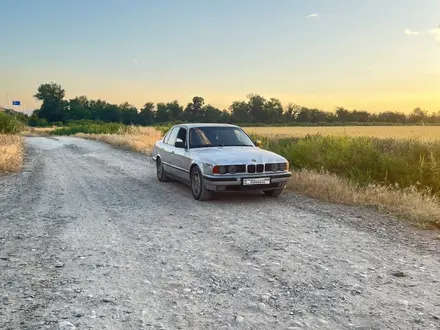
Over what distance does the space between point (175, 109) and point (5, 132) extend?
220ft

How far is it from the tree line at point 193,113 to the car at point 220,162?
4004cm

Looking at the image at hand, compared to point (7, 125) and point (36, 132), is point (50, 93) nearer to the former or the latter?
point (36, 132)

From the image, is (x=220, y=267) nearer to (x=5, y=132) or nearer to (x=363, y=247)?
(x=363, y=247)

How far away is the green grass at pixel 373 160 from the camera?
31.8ft

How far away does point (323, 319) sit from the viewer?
3.57 metres

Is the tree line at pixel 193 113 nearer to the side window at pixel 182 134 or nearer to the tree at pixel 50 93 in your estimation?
the tree at pixel 50 93

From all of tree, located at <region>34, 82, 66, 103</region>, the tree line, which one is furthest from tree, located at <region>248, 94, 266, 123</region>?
tree, located at <region>34, 82, 66, 103</region>

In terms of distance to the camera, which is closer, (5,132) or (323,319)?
(323,319)

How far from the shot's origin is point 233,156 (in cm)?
836

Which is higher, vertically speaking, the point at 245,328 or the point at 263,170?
the point at 263,170

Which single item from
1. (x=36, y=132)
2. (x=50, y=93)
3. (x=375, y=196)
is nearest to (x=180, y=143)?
(x=375, y=196)

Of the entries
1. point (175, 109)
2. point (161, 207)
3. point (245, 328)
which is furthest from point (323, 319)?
point (175, 109)

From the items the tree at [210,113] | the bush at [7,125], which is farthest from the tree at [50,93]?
the bush at [7,125]

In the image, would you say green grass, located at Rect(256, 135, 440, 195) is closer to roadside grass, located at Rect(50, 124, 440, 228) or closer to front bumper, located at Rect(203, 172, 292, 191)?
roadside grass, located at Rect(50, 124, 440, 228)
